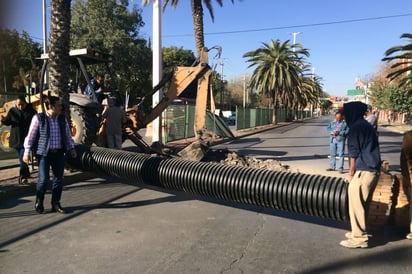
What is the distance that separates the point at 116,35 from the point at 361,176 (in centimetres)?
3548

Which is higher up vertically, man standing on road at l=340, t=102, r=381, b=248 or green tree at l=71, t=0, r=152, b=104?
green tree at l=71, t=0, r=152, b=104

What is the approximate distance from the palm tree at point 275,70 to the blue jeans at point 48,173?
39257 mm

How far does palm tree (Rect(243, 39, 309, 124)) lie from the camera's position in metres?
44.5

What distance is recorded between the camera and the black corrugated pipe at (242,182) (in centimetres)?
496

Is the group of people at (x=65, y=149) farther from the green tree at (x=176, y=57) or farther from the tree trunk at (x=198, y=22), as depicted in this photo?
the green tree at (x=176, y=57)

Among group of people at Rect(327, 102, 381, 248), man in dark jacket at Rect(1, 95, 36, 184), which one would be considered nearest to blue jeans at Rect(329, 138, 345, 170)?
group of people at Rect(327, 102, 381, 248)

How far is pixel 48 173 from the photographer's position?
6.11 meters

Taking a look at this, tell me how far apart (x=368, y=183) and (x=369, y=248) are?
82cm

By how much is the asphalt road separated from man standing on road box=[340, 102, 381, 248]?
200 millimetres

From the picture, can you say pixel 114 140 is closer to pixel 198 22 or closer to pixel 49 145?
pixel 49 145

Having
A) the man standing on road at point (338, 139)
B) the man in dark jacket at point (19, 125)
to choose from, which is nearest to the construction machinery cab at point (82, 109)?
the man in dark jacket at point (19, 125)

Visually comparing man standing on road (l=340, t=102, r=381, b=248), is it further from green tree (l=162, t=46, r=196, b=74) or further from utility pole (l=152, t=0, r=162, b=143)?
green tree (l=162, t=46, r=196, b=74)

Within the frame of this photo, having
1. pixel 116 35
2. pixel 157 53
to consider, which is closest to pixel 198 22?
pixel 157 53

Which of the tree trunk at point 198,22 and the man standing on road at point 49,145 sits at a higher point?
the tree trunk at point 198,22
